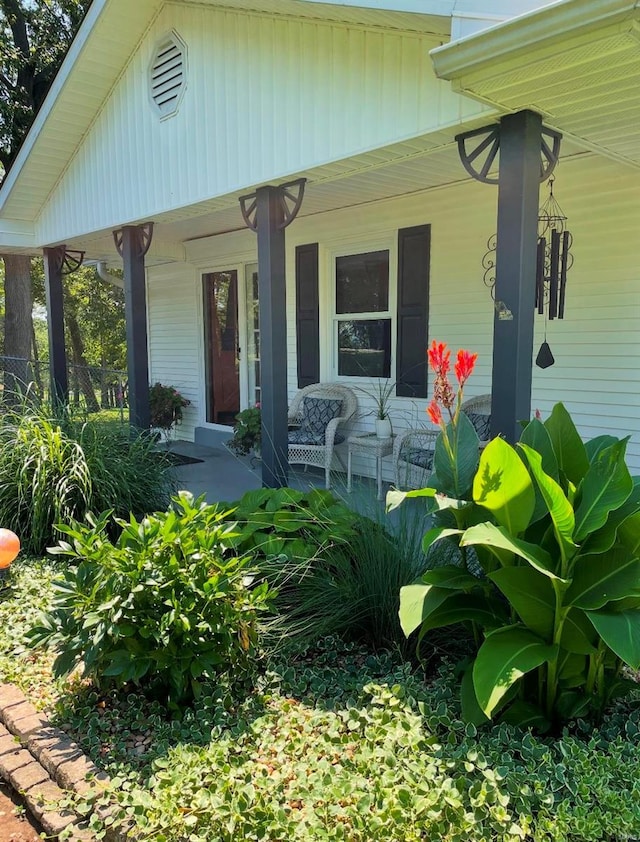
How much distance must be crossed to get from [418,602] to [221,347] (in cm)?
652

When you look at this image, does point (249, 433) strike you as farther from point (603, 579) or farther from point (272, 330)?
point (603, 579)

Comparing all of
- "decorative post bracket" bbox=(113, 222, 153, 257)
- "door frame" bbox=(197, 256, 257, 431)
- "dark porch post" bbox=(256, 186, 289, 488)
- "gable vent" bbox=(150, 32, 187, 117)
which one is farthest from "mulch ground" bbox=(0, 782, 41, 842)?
"door frame" bbox=(197, 256, 257, 431)

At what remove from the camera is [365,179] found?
4.81 metres

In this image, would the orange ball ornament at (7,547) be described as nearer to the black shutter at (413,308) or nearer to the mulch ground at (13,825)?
the mulch ground at (13,825)

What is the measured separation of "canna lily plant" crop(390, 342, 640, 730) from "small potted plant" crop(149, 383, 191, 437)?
6660 mm

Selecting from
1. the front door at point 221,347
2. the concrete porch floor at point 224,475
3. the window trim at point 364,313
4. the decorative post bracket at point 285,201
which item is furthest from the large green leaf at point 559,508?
the front door at point 221,347

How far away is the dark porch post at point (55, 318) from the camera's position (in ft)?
24.6

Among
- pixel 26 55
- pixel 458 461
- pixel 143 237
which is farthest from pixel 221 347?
pixel 26 55

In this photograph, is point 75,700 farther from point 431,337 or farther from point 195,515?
point 431,337

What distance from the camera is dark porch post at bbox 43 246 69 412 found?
7.49 m

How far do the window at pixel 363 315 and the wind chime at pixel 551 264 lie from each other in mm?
1610

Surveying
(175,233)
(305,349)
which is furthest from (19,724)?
(175,233)

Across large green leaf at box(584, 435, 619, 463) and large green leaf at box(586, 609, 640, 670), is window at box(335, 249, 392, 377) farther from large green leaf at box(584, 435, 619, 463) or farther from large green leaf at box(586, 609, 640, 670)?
large green leaf at box(586, 609, 640, 670)

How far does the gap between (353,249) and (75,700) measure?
483 centimetres
